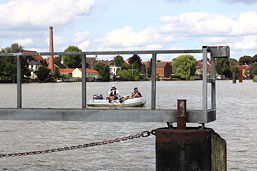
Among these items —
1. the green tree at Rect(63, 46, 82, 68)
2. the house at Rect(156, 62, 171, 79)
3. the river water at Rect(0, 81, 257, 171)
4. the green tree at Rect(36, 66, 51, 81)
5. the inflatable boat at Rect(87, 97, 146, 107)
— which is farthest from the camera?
the green tree at Rect(63, 46, 82, 68)

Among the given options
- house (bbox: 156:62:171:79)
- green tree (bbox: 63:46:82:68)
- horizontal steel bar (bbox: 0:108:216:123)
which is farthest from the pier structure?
green tree (bbox: 63:46:82:68)

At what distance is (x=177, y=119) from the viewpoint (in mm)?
7766

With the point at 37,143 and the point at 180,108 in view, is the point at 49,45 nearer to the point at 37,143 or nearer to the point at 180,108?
the point at 37,143

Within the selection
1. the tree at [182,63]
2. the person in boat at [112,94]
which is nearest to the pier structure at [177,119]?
the tree at [182,63]

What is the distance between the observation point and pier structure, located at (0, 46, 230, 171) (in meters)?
7.43

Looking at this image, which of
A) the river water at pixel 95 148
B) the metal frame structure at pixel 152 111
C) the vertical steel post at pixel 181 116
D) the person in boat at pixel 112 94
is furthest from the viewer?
the person in boat at pixel 112 94

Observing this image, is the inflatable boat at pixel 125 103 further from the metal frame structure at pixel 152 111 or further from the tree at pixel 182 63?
the metal frame structure at pixel 152 111

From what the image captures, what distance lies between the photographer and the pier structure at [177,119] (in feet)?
24.4

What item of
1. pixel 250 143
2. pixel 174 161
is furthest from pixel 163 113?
pixel 250 143

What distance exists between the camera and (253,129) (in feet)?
81.6

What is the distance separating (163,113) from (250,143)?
→ 12.0 meters

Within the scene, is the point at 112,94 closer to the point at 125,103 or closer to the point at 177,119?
the point at 125,103

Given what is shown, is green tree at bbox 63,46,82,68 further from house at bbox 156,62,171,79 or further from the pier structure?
the pier structure

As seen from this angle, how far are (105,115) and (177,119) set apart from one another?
4.93 feet
